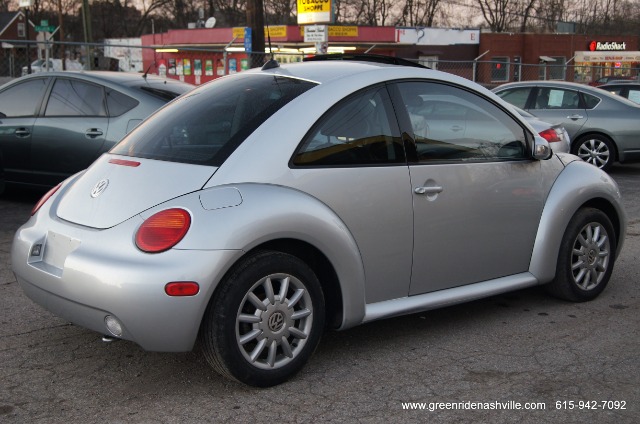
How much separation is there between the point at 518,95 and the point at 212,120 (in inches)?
377

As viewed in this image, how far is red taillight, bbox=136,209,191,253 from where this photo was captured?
3.47 m

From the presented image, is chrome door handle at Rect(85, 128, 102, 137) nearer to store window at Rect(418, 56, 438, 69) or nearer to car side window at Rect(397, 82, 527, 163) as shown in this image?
store window at Rect(418, 56, 438, 69)

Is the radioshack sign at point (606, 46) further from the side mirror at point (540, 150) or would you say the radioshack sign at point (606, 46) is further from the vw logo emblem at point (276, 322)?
the vw logo emblem at point (276, 322)

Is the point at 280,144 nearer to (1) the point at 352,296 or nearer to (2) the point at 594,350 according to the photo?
(1) the point at 352,296

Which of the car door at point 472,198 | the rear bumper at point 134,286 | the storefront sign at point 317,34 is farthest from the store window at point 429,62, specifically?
the rear bumper at point 134,286

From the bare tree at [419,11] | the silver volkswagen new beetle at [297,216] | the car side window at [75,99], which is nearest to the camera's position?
the silver volkswagen new beetle at [297,216]

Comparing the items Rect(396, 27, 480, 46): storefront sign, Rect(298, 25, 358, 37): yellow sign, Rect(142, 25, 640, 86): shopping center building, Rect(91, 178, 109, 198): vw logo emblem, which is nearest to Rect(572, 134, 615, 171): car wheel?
Rect(91, 178, 109, 198): vw logo emblem

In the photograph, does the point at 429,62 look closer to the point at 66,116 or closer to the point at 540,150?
the point at 66,116

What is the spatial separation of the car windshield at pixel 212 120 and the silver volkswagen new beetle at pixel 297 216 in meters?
0.01

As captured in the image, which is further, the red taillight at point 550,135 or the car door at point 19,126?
the red taillight at point 550,135

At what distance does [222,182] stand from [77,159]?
4721mm

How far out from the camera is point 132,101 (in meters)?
7.86

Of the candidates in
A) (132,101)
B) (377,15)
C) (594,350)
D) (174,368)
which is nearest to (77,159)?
(132,101)

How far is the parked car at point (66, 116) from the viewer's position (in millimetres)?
7836
